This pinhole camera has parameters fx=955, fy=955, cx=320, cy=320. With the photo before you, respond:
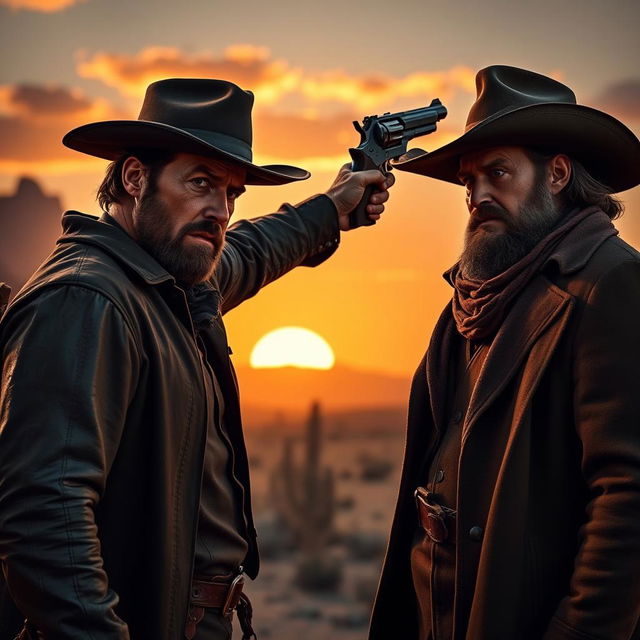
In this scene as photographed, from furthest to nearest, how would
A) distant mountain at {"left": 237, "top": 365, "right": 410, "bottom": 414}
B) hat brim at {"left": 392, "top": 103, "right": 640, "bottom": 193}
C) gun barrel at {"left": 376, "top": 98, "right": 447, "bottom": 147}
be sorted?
distant mountain at {"left": 237, "top": 365, "right": 410, "bottom": 414} → gun barrel at {"left": 376, "top": 98, "right": 447, "bottom": 147} → hat brim at {"left": 392, "top": 103, "right": 640, "bottom": 193}

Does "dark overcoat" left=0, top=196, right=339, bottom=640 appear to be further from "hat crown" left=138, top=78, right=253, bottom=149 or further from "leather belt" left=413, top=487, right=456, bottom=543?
"leather belt" left=413, top=487, right=456, bottom=543

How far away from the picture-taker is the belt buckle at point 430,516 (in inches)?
148

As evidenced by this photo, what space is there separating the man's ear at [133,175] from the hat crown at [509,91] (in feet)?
4.47

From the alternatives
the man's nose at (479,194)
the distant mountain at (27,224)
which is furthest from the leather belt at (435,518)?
the distant mountain at (27,224)

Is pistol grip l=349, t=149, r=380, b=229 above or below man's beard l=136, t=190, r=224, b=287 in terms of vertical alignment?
above

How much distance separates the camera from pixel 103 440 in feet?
9.86

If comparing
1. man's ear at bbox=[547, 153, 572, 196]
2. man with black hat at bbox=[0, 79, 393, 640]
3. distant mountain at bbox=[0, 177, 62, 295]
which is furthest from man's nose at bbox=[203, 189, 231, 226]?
distant mountain at bbox=[0, 177, 62, 295]

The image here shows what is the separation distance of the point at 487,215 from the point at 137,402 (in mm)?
1648

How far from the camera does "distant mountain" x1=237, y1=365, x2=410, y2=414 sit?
55.2 m

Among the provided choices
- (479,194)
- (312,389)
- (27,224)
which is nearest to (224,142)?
(479,194)

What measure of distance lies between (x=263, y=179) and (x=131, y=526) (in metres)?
1.76

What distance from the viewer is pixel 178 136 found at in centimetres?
364

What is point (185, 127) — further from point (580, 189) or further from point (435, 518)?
point (435, 518)

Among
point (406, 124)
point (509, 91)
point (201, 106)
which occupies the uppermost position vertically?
point (406, 124)
